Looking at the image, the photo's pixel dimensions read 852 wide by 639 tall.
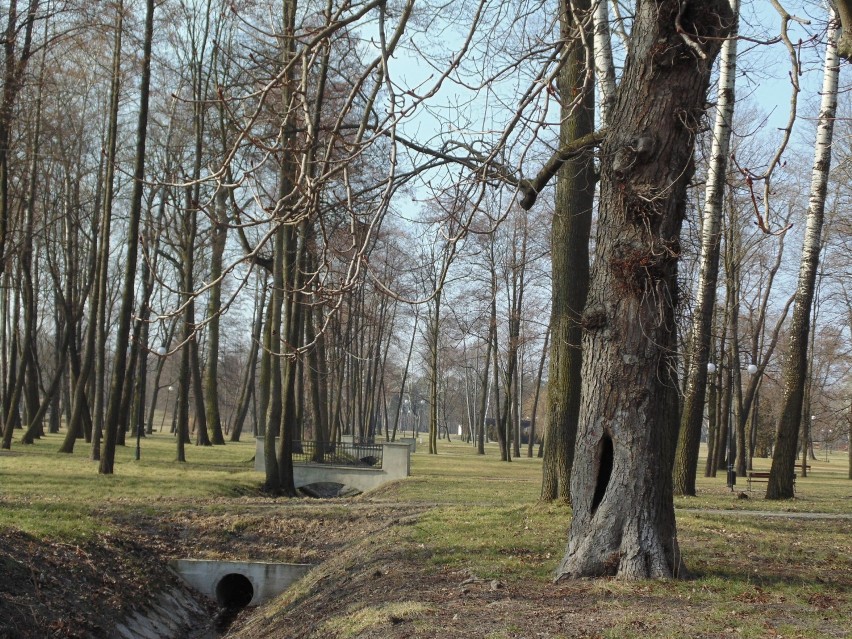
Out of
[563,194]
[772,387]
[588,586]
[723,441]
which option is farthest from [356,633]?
[772,387]

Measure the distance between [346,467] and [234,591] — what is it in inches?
412

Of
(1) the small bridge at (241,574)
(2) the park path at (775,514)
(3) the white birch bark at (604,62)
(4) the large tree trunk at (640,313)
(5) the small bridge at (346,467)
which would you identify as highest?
(3) the white birch bark at (604,62)

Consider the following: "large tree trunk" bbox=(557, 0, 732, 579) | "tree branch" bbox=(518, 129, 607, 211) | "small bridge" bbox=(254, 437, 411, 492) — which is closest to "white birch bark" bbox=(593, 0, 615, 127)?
"tree branch" bbox=(518, 129, 607, 211)

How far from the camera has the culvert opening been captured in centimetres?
1246

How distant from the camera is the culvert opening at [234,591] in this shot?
1246cm

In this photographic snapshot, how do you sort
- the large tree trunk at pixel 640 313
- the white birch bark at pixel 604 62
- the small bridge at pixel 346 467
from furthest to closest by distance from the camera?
the small bridge at pixel 346 467 < the white birch bark at pixel 604 62 < the large tree trunk at pixel 640 313

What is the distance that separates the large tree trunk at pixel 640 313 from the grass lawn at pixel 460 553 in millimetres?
433

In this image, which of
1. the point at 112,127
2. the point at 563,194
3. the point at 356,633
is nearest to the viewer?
the point at 356,633

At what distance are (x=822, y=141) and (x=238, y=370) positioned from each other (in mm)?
63683

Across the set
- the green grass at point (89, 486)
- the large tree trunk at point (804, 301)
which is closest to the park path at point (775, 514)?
the large tree trunk at point (804, 301)

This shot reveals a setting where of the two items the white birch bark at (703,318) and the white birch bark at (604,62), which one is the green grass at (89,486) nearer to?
the white birch bark at (604,62)

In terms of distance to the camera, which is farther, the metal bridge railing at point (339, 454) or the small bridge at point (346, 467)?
the metal bridge railing at point (339, 454)

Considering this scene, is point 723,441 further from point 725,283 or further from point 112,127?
point 112,127

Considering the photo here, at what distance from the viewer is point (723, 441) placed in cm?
3291
